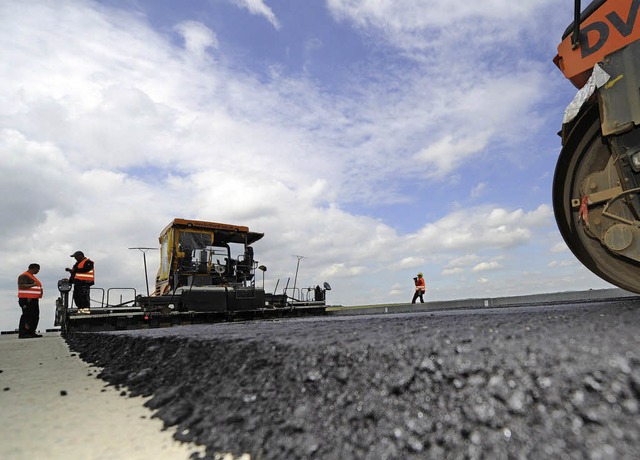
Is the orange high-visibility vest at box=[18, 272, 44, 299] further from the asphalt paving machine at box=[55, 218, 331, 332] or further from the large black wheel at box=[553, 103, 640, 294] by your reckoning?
the large black wheel at box=[553, 103, 640, 294]

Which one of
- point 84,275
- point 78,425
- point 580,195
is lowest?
point 78,425

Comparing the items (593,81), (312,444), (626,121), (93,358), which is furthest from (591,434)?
(93,358)

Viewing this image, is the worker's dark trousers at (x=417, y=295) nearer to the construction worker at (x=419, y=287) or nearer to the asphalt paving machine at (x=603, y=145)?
the construction worker at (x=419, y=287)

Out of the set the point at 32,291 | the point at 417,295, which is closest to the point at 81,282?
the point at 32,291

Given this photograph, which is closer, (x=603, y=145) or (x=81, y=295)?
(x=603, y=145)

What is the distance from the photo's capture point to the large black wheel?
262 cm

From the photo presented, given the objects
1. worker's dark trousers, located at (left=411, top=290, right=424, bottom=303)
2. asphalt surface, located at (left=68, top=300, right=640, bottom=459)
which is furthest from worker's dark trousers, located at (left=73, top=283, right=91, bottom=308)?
worker's dark trousers, located at (left=411, top=290, right=424, bottom=303)

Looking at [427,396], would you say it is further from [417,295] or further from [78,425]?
[417,295]

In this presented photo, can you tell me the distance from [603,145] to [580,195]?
1.15 ft

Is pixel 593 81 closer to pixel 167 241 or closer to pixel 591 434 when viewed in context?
pixel 591 434

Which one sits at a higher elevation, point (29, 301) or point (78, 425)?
point (29, 301)

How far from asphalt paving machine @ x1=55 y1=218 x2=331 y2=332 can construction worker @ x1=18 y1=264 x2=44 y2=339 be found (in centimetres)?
50

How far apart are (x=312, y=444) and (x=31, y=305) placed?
9.74 m

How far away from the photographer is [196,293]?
27.6ft
